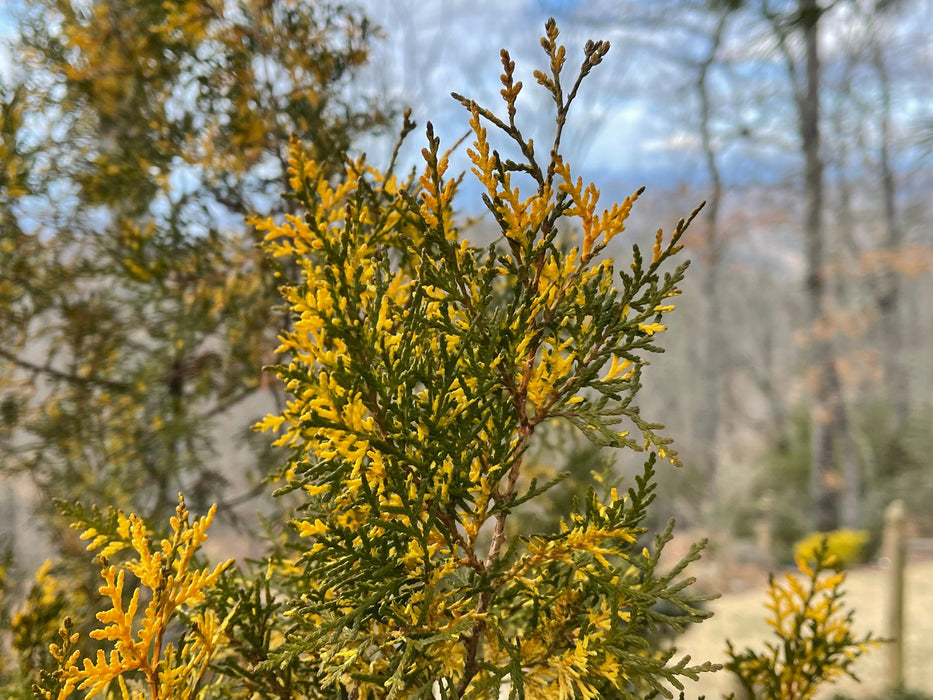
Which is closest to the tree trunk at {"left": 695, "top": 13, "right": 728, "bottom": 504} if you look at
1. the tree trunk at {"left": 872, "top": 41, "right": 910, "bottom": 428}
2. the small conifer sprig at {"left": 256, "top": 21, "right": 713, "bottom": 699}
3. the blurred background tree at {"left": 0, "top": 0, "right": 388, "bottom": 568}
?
the tree trunk at {"left": 872, "top": 41, "right": 910, "bottom": 428}

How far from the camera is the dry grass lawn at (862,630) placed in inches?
237

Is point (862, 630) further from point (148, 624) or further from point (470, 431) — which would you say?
point (148, 624)

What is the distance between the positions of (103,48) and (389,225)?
329 centimetres

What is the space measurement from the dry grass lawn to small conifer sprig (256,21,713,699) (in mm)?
4997

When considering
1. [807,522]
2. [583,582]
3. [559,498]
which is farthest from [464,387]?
[807,522]

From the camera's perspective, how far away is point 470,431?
1.05 meters

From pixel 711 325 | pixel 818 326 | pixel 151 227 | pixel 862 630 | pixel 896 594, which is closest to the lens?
pixel 151 227

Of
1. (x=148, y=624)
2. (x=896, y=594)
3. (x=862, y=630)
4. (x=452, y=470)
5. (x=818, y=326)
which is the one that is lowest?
(x=148, y=624)

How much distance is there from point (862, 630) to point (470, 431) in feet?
28.5

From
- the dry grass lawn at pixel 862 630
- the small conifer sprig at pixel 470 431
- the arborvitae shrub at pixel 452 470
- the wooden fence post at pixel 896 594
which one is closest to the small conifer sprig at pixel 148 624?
the arborvitae shrub at pixel 452 470

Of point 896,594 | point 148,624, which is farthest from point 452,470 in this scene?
point 896,594

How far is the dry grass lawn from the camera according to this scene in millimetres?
6020

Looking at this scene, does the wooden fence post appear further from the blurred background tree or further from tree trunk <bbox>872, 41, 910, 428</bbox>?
tree trunk <bbox>872, 41, 910, 428</bbox>

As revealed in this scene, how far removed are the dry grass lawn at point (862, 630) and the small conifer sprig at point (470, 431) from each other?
5.00 m
